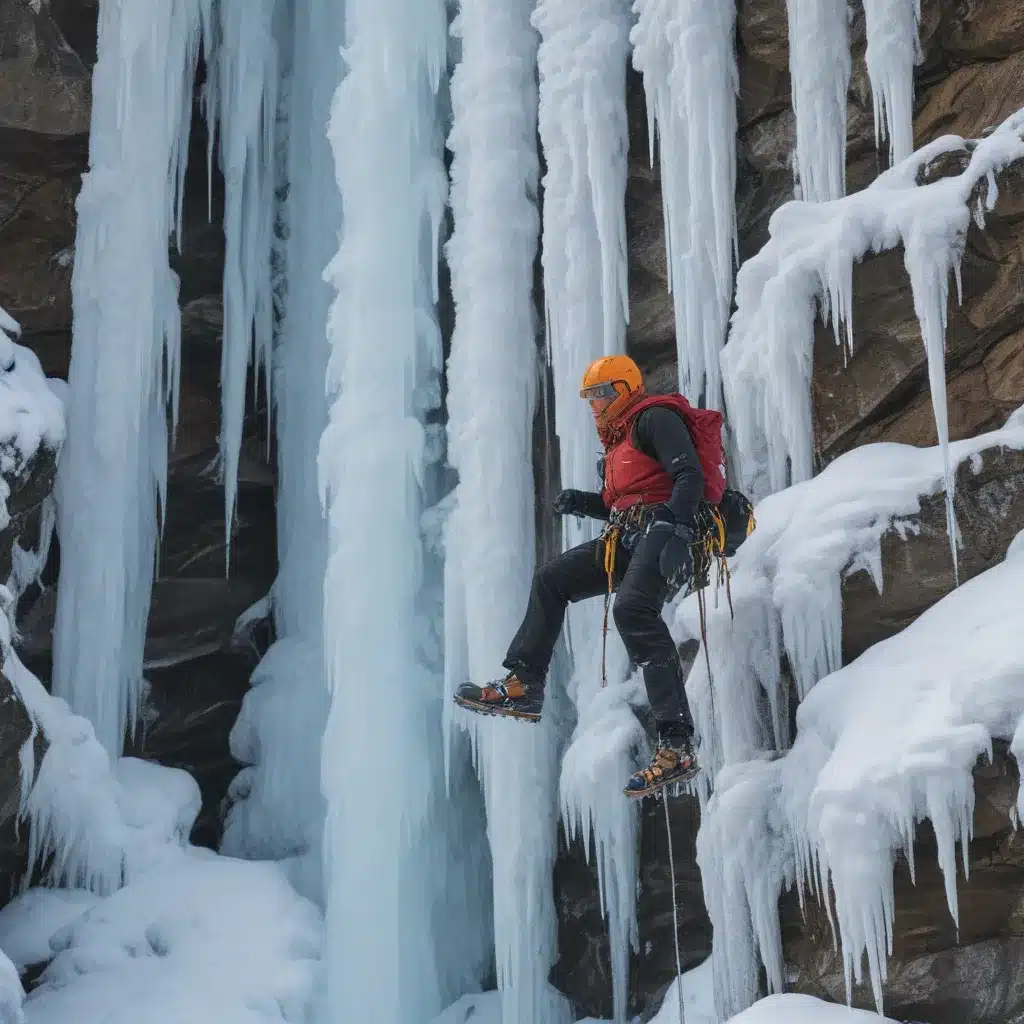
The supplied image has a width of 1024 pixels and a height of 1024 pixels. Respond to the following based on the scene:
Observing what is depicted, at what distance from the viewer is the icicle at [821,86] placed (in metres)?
7.53

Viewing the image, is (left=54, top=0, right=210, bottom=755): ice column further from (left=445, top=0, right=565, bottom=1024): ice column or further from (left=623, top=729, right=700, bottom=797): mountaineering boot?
(left=623, top=729, right=700, bottom=797): mountaineering boot

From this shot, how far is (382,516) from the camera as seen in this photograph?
9516 mm

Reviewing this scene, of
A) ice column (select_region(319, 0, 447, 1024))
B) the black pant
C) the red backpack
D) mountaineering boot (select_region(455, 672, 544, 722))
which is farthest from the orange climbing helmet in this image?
ice column (select_region(319, 0, 447, 1024))

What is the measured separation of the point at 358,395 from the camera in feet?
31.8

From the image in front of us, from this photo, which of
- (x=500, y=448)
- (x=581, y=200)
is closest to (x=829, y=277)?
(x=581, y=200)

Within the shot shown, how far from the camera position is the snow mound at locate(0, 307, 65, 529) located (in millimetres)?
9016

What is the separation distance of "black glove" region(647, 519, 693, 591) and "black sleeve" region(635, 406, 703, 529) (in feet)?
0.14

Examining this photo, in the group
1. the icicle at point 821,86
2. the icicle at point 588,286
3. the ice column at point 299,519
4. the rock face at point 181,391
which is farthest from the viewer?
the ice column at point 299,519

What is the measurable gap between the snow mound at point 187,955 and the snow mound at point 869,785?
353 centimetres

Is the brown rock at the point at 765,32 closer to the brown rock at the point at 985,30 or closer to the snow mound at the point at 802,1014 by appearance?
the brown rock at the point at 985,30

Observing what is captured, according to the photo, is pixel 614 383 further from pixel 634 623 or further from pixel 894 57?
pixel 894 57

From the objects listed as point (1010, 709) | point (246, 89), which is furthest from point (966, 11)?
point (246, 89)

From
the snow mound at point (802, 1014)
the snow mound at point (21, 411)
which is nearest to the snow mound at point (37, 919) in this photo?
the snow mound at point (21, 411)

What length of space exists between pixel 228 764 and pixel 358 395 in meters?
3.75
